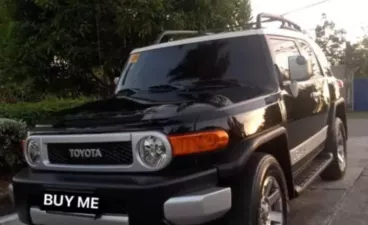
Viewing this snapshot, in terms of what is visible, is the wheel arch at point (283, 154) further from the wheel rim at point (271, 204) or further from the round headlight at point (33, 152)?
the round headlight at point (33, 152)

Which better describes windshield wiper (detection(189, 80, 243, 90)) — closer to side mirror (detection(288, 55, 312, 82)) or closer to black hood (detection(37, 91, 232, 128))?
black hood (detection(37, 91, 232, 128))

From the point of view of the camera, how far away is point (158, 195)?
2.89 m

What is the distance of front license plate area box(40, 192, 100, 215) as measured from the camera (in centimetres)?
307

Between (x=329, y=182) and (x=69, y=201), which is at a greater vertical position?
(x=69, y=201)

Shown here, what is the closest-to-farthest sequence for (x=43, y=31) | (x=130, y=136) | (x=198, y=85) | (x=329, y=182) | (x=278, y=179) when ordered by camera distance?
1. (x=130, y=136)
2. (x=278, y=179)
3. (x=198, y=85)
4. (x=329, y=182)
5. (x=43, y=31)

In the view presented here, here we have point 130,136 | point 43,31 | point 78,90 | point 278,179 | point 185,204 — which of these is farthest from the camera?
point 78,90

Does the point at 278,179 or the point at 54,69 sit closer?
the point at 278,179

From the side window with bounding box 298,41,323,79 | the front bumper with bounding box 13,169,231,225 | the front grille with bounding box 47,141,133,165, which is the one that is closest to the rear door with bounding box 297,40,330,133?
the side window with bounding box 298,41,323,79

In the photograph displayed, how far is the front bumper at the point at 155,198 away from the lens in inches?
113

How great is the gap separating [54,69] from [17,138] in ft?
5.92

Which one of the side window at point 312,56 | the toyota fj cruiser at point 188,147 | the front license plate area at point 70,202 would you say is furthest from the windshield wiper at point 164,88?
the side window at point 312,56

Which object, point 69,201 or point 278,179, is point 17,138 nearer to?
point 69,201

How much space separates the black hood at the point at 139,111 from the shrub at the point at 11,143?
261 cm

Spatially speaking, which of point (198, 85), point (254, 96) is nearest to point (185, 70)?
point (198, 85)
